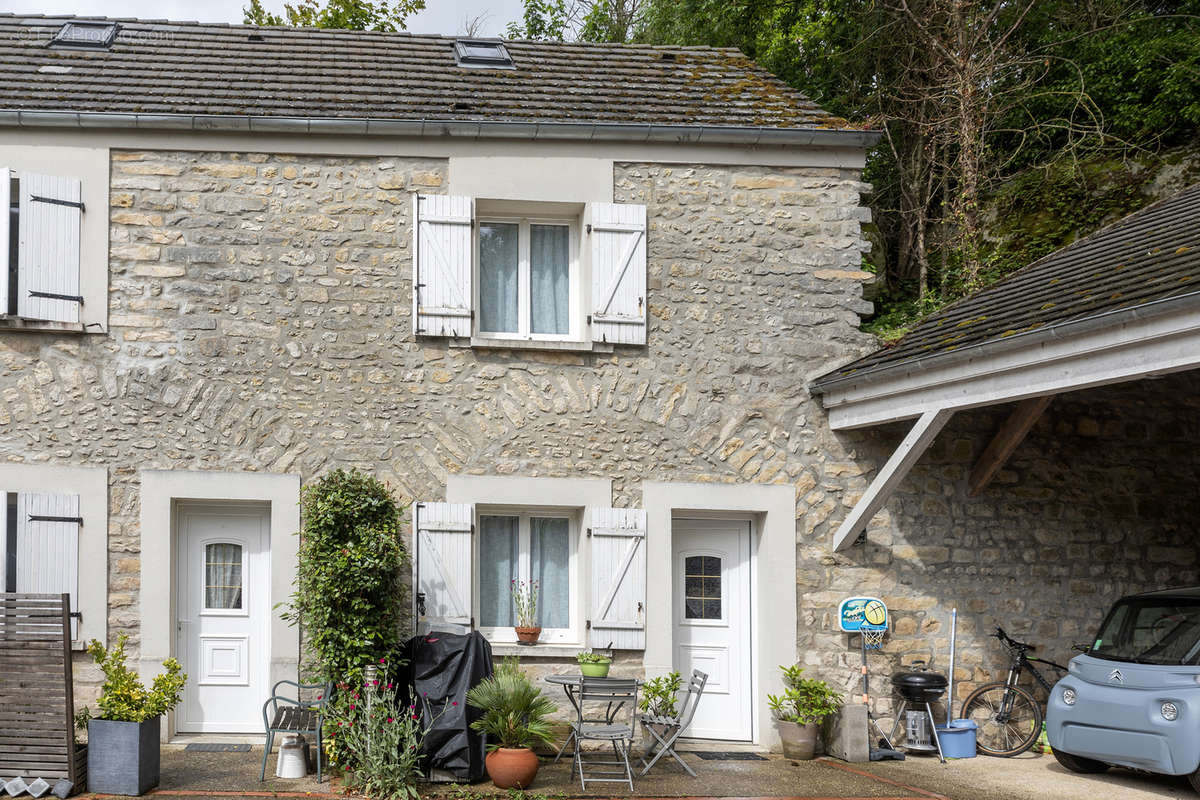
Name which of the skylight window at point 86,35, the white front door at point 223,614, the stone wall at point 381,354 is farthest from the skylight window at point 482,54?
the white front door at point 223,614

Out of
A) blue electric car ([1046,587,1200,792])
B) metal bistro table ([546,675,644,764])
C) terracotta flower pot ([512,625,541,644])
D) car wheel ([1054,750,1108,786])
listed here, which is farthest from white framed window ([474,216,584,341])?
car wheel ([1054,750,1108,786])

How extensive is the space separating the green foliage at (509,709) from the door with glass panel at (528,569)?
4.51 feet

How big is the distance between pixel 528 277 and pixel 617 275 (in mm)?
753

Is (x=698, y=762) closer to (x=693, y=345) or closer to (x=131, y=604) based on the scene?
(x=693, y=345)

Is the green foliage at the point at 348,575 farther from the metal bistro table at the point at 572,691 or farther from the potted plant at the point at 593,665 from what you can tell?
the potted plant at the point at 593,665

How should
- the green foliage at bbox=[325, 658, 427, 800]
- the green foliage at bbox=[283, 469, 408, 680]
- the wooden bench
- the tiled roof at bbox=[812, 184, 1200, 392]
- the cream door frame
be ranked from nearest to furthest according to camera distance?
the wooden bench → the tiled roof at bbox=[812, 184, 1200, 392] → the green foliage at bbox=[325, 658, 427, 800] → the green foliage at bbox=[283, 469, 408, 680] → the cream door frame

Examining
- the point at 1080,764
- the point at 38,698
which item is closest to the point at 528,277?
the point at 38,698

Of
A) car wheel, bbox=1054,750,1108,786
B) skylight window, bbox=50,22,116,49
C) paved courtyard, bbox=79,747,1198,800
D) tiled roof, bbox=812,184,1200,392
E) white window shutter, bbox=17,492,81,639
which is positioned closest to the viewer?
tiled roof, bbox=812,184,1200,392

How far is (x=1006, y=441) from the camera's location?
8086 mm

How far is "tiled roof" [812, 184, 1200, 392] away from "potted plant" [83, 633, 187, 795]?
5.11 metres

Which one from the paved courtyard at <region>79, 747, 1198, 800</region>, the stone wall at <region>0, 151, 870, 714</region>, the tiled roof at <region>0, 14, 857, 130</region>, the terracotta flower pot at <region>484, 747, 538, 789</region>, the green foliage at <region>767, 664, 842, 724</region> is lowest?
the paved courtyard at <region>79, 747, 1198, 800</region>

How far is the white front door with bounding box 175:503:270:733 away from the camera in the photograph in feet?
26.1

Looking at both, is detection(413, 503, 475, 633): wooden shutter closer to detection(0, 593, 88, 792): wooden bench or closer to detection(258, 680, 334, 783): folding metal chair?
detection(258, 680, 334, 783): folding metal chair

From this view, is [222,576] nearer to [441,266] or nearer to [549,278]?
[441,266]
